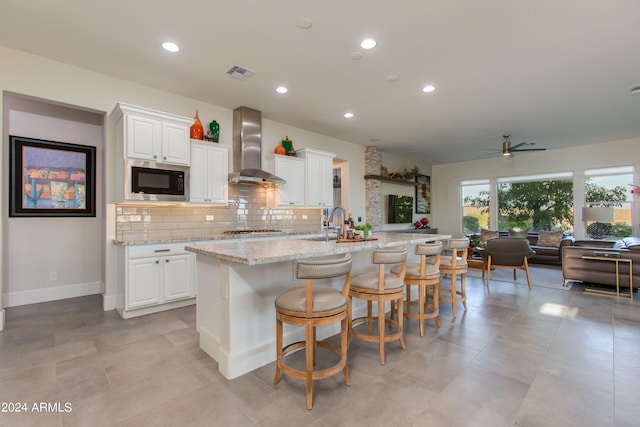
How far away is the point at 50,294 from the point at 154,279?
193 centimetres

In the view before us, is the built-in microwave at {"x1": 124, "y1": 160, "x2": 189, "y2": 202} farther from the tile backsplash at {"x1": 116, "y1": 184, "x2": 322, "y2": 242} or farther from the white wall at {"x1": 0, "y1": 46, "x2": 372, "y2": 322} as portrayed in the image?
the white wall at {"x1": 0, "y1": 46, "x2": 372, "y2": 322}

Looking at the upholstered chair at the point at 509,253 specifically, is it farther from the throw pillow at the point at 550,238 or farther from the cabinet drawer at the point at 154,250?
the cabinet drawer at the point at 154,250

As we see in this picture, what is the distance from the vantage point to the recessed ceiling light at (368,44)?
304cm

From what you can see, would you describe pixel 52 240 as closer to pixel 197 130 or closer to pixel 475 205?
pixel 197 130

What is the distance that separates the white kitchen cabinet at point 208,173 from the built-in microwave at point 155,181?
16 centimetres

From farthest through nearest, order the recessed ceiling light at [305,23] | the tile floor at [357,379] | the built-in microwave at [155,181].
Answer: the built-in microwave at [155,181], the recessed ceiling light at [305,23], the tile floor at [357,379]

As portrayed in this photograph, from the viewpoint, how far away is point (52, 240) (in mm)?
4367

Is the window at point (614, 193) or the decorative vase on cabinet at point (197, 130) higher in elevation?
the decorative vase on cabinet at point (197, 130)

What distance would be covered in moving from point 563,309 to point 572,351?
4.82 ft

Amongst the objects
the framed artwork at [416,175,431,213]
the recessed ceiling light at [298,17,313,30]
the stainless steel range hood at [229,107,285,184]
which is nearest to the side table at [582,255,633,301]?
the framed artwork at [416,175,431,213]

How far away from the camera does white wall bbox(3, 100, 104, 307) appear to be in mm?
4062

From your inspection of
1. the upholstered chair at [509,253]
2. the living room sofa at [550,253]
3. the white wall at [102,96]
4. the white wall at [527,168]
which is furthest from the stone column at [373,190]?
the living room sofa at [550,253]

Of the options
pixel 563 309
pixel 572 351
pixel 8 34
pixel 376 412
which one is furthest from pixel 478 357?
pixel 8 34

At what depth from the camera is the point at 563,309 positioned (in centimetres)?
385
